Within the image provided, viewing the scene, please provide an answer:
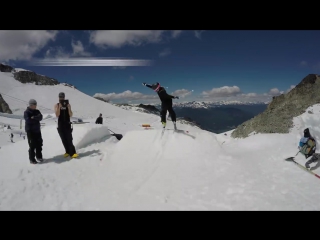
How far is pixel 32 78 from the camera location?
71062 mm

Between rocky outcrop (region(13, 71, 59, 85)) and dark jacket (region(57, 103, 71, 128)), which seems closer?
dark jacket (region(57, 103, 71, 128))

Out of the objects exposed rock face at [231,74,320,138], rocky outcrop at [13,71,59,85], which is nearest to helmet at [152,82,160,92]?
exposed rock face at [231,74,320,138]

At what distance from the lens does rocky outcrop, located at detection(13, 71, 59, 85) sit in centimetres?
6862

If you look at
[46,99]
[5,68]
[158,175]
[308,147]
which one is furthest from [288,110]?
[5,68]

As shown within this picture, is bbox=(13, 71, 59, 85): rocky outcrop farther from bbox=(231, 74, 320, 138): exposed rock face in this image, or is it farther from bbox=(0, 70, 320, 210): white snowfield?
bbox=(231, 74, 320, 138): exposed rock face

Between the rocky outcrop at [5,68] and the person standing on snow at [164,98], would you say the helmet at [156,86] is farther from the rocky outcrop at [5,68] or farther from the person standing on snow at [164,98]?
the rocky outcrop at [5,68]

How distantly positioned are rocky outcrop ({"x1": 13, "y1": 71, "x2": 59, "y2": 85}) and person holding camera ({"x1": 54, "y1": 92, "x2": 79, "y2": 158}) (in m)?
72.9

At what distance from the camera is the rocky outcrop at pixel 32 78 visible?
225 ft

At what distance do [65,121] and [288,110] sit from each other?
41.1 ft
